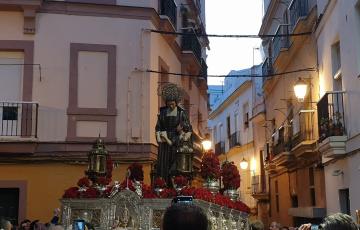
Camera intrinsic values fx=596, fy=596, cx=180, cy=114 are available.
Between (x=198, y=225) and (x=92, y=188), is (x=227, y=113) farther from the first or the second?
(x=198, y=225)

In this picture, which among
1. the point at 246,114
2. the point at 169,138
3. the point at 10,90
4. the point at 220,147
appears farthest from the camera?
the point at 220,147

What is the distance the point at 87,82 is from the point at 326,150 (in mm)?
5968

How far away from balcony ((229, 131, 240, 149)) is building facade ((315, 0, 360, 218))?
16173 mm

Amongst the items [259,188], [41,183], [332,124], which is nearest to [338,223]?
[332,124]

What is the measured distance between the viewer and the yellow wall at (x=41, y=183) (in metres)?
14.1

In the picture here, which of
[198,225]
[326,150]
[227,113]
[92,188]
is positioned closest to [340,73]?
[326,150]

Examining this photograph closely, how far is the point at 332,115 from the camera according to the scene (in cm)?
1317

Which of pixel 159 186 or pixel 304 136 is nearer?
pixel 159 186

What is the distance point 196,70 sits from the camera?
68.0 ft

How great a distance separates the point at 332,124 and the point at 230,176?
14.9ft

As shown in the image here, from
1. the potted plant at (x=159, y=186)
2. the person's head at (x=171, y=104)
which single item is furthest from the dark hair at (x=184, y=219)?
the person's head at (x=171, y=104)

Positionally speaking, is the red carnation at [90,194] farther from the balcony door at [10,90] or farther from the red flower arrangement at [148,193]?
the balcony door at [10,90]

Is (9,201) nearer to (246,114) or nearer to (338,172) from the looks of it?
(338,172)

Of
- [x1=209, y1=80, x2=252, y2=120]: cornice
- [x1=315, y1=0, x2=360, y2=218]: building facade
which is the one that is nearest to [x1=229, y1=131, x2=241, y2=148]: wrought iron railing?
[x1=209, y1=80, x2=252, y2=120]: cornice
